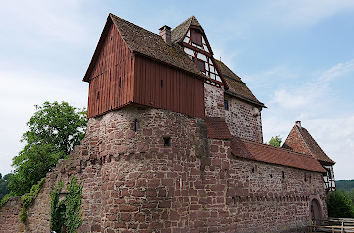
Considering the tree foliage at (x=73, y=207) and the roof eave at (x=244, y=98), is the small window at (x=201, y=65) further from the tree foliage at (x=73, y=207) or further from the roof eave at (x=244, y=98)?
the tree foliage at (x=73, y=207)

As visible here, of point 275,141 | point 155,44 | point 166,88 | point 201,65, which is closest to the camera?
point 166,88

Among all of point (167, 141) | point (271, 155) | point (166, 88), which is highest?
point (166, 88)

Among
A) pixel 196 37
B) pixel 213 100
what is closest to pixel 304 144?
pixel 213 100

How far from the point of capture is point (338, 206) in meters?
24.8

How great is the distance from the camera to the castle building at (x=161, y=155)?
40.2ft

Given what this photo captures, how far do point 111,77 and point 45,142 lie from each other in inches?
618

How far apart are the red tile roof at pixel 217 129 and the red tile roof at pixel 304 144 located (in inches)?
552

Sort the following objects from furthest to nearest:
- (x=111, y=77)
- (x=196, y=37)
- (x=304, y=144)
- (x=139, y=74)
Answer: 1. (x=304, y=144)
2. (x=196, y=37)
3. (x=111, y=77)
4. (x=139, y=74)

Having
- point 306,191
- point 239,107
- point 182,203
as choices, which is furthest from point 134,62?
point 306,191

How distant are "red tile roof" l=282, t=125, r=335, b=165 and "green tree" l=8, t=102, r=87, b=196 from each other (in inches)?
820

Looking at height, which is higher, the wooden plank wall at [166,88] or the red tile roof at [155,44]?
the red tile roof at [155,44]

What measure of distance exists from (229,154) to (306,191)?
10437 mm

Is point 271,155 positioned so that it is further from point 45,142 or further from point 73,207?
point 45,142

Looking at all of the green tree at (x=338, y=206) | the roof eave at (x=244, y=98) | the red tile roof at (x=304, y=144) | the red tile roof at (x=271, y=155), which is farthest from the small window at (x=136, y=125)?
the green tree at (x=338, y=206)
